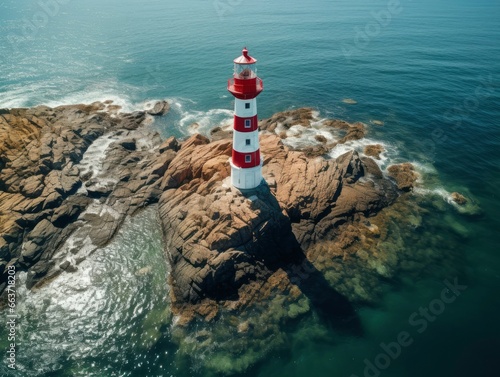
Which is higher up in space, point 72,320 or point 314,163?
point 314,163

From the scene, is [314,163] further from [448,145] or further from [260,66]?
[260,66]

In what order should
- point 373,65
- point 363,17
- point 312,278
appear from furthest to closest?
point 363,17, point 373,65, point 312,278

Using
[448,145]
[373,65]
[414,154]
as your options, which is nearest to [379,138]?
[414,154]

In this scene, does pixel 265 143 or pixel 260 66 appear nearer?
pixel 265 143

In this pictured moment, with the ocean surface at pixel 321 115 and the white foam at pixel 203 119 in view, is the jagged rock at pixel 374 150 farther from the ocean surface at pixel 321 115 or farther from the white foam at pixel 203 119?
the white foam at pixel 203 119

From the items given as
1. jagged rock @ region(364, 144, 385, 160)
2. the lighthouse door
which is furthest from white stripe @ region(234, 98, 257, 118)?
jagged rock @ region(364, 144, 385, 160)

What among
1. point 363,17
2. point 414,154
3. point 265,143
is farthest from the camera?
point 363,17

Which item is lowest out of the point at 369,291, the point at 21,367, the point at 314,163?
the point at 21,367

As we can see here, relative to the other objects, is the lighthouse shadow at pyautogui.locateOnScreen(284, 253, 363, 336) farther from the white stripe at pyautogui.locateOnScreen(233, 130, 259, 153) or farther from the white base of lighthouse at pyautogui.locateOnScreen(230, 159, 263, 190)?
the white stripe at pyautogui.locateOnScreen(233, 130, 259, 153)
